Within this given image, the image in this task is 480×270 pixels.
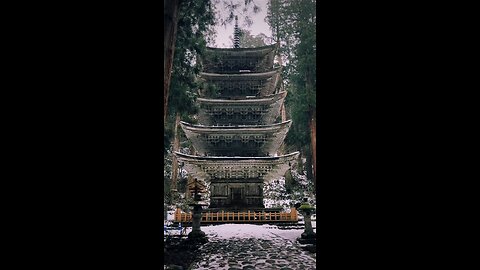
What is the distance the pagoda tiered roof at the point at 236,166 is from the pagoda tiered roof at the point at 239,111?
173cm

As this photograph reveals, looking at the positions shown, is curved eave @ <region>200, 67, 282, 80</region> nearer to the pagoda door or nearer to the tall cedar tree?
the tall cedar tree

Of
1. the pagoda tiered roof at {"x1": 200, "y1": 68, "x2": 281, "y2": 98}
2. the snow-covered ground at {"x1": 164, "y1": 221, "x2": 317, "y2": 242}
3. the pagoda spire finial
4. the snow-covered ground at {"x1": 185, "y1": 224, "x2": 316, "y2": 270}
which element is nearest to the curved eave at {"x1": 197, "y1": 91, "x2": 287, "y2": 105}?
the pagoda tiered roof at {"x1": 200, "y1": 68, "x2": 281, "y2": 98}

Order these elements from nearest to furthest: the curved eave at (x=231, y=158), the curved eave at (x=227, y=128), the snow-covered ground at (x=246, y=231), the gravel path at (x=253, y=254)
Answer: the gravel path at (x=253, y=254)
the snow-covered ground at (x=246, y=231)
the curved eave at (x=231, y=158)
the curved eave at (x=227, y=128)

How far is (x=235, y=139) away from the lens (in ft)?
42.6

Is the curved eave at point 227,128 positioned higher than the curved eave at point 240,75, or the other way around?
the curved eave at point 240,75

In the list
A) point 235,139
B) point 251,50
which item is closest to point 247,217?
point 235,139

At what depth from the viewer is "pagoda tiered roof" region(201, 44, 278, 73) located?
1339 centimetres

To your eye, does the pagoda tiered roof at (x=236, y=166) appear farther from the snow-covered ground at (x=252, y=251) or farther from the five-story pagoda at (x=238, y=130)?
the snow-covered ground at (x=252, y=251)

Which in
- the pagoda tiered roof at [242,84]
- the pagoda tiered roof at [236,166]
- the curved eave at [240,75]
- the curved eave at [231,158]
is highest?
the curved eave at [240,75]

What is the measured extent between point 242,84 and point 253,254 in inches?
311

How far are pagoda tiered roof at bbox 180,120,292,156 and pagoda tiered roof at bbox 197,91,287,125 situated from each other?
70 cm

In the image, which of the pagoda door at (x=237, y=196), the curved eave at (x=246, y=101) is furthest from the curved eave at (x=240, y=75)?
the pagoda door at (x=237, y=196)

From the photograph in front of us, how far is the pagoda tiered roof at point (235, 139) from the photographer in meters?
12.4
